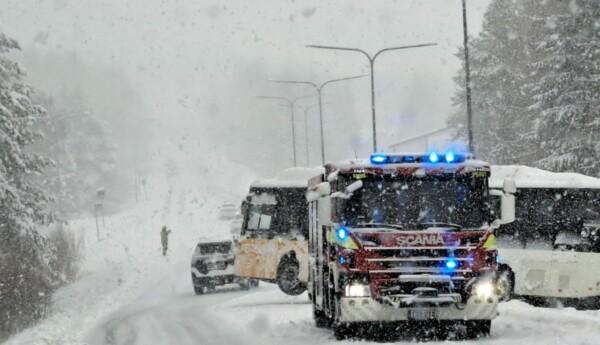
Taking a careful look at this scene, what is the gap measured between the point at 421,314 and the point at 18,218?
70.6 ft

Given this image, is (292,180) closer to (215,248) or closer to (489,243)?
(215,248)

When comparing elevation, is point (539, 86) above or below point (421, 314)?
above

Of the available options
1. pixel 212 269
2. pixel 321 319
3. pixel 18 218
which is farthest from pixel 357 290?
pixel 18 218

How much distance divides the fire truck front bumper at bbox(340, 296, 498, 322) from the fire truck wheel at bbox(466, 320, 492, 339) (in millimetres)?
592

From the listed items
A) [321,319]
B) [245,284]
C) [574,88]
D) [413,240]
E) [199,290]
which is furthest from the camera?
[574,88]

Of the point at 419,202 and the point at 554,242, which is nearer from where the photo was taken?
the point at 419,202

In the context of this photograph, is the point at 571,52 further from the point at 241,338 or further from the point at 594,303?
the point at 241,338

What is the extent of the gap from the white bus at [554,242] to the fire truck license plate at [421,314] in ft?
19.7

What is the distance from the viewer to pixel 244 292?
30.0m

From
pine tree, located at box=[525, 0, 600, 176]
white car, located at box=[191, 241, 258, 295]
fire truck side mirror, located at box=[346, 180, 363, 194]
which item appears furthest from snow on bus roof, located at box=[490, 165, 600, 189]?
pine tree, located at box=[525, 0, 600, 176]

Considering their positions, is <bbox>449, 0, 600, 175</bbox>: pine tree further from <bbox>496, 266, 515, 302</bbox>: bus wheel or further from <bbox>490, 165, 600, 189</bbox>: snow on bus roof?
<bbox>496, 266, 515, 302</bbox>: bus wheel

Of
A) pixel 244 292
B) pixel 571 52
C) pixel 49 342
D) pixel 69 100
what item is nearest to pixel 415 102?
pixel 69 100

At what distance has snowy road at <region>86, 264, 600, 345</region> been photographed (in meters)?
14.9

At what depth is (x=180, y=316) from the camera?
71.6 feet
